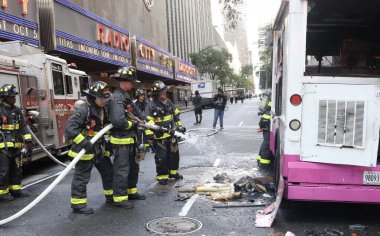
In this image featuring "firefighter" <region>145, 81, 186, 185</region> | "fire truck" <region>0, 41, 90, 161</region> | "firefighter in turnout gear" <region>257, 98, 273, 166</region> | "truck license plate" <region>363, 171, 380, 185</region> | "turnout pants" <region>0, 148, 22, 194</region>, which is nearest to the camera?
"truck license plate" <region>363, 171, 380, 185</region>

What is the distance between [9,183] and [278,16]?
5174mm

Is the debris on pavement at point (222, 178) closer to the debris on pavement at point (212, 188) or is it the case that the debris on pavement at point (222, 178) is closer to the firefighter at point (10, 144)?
the debris on pavement at point (212, 188)

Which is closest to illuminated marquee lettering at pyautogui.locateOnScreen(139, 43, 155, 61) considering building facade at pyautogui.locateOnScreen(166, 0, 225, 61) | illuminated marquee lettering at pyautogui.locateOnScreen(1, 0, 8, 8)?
illuminated marquee lettering at pyautogui.locateOnScreen(1, 0, 8, 8)

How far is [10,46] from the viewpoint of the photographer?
893 centimetres

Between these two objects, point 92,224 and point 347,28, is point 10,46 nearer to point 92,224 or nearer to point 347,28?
point 92,224

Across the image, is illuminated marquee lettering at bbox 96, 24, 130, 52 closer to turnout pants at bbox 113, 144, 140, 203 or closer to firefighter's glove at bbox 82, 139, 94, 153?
turnout pants at bbox 113, 144, 140, 203

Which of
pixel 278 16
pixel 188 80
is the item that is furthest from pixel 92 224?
pixel 188 80

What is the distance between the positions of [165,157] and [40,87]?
12.9 ft

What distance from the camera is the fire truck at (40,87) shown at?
830 cm

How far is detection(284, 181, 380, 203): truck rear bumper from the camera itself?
14.7 ft

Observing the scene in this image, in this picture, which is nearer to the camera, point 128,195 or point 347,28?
point 128,195

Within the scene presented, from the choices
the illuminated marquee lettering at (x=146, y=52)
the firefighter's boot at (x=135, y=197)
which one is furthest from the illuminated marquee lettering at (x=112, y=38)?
the firefighter's boot at (x=135, y=197)

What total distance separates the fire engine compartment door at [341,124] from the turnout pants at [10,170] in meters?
4.57

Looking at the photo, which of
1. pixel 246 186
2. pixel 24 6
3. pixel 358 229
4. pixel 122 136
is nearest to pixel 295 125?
pixel 358 229
